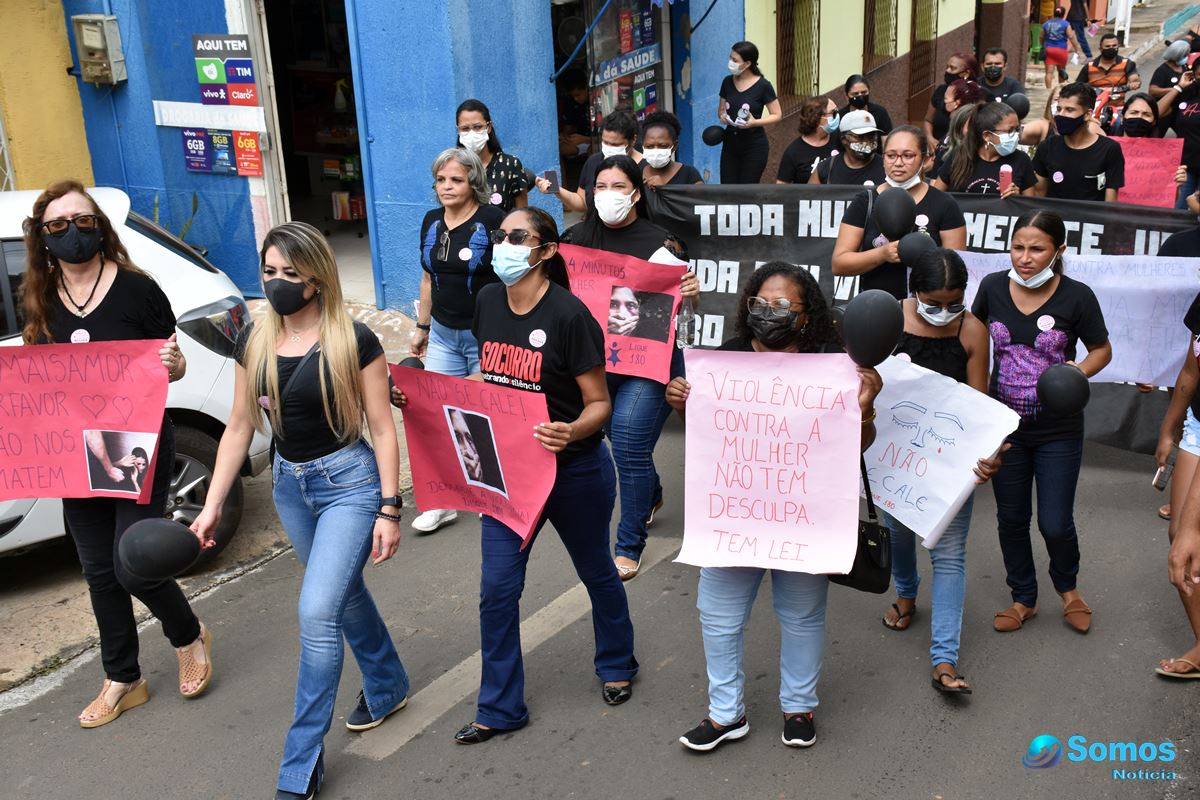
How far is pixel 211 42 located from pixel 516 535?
7.52m

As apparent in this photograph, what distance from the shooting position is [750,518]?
412 centimetres

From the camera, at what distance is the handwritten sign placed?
651 cm

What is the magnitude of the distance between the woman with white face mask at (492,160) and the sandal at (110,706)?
3222 millimetres

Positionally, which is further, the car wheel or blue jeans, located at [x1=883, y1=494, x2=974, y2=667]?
the car wheel

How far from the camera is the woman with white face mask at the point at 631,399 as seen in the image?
224 inches

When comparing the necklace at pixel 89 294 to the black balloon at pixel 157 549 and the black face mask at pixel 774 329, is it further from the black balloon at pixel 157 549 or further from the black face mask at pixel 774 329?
the black face mask at pixel 774 329

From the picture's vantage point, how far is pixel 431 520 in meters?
6.45

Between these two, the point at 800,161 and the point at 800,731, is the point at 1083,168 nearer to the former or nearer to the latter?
the point at 800,161

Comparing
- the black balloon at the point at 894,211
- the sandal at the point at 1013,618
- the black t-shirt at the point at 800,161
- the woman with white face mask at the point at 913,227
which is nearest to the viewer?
the sandal at the point at 1013,618

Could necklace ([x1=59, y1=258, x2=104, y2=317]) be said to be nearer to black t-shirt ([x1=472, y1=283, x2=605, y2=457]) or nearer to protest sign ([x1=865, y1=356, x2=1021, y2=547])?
black t-shirt ([x1=472, y1=283, x2=605, y2=457])

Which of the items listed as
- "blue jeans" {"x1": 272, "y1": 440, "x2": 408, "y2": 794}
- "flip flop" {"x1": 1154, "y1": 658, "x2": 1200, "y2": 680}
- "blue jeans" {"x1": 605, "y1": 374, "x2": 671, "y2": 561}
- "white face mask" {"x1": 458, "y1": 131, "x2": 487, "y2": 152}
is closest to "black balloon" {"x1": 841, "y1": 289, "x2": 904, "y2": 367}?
"blue jeans" {"x1": 272, "y1": 440, "x2": 408, "y2": 794}

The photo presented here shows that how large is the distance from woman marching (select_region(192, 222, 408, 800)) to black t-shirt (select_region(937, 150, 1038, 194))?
480cm

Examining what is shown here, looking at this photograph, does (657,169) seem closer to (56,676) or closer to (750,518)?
(750,518)

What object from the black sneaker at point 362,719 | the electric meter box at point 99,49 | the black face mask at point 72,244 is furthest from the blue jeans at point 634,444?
the electric meter box at point 99,49
